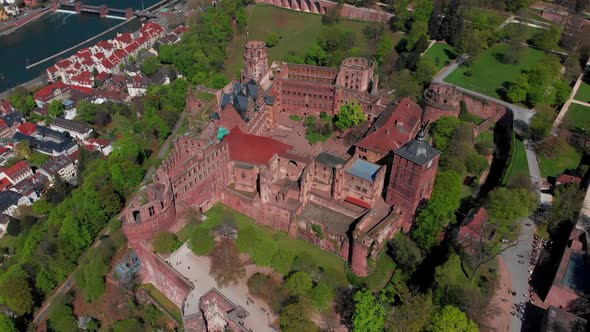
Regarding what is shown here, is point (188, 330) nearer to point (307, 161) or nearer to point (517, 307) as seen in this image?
point (307, 161)

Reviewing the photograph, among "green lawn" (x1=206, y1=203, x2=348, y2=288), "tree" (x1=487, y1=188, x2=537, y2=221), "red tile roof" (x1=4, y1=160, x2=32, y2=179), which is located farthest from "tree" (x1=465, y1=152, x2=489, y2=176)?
"red tile roof" (x1=4, y1=160, x2=32, y2=179)

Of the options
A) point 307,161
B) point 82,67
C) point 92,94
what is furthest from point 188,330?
point 82,67

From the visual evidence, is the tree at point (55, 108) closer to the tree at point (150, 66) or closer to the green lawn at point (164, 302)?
the tree at point (150, 66)

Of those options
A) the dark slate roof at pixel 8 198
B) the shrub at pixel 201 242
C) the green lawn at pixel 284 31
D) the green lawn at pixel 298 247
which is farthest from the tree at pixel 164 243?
the green lawn at pixel 284 31

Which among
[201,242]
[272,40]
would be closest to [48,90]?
[272,40]

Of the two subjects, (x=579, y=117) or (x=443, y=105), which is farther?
(x=579, y=117)

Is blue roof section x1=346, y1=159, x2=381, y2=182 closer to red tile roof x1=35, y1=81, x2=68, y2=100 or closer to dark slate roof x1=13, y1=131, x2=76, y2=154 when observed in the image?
dark slate roof x1=13, y1=131, x2=76, y2=154

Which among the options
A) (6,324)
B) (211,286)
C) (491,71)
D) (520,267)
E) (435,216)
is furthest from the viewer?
(491,71)

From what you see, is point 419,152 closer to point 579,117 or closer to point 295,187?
point 295,187
